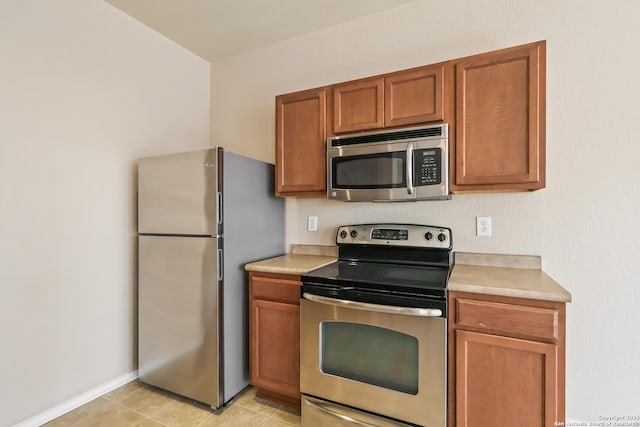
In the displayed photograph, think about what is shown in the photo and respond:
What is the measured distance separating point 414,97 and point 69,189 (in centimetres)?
223

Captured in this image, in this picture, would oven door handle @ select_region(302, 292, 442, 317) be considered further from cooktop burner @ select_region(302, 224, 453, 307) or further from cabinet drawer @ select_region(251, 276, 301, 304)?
cabinet drawer @ select_region(251, 276, 301, 304)

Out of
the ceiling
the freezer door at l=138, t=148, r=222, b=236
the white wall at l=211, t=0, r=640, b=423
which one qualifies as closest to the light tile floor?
the freezer door at l=138, t=148, r=222, b=236

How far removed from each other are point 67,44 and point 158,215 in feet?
3.96

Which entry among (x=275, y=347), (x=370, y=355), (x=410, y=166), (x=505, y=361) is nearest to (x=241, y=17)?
(x=410, y=166)

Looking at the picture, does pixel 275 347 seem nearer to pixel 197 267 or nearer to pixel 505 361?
pixel 197 267

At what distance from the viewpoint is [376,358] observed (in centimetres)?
159

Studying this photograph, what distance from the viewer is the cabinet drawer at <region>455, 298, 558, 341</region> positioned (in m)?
1.30

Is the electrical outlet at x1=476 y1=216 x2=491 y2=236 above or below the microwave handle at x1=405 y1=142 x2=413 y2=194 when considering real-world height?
below

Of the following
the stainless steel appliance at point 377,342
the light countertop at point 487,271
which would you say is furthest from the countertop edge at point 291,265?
the stainless steel appliance at point 377,342

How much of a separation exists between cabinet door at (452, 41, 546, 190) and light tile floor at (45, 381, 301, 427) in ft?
5.88

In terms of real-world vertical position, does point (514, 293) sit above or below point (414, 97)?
below

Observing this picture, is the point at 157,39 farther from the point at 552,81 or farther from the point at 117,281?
the point at 552,81

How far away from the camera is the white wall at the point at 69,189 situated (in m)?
1.71

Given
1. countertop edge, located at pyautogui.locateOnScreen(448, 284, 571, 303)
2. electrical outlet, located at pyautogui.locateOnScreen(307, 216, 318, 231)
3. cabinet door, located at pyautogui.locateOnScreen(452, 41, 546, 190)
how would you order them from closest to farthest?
countertop edge, located at pyautogui.locateOnScreen(448, 284, 571, 303)
cabinet door, located at pyautogui.locateOnScreen(452, 41, 546, 190)
electrical outlet, located at pyautogui.locateOnScreen(307, 216, 318, 231)
